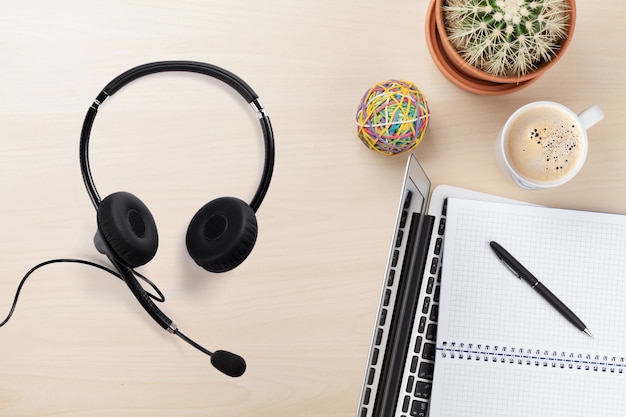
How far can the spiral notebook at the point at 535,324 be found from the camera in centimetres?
75

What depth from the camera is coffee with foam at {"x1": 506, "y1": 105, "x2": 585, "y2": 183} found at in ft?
2.28

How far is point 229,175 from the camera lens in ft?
2.49

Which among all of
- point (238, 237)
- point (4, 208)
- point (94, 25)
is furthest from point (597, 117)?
point (4, 208)

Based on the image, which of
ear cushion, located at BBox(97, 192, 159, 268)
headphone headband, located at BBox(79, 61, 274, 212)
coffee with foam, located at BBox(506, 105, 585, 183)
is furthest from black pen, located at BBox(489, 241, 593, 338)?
ear cushion, located at BBox(97, 192, 159, 268)

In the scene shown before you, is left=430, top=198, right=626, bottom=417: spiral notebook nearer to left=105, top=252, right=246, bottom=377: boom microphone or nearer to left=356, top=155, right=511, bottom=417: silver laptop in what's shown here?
left=356, top=155, right=511, bottom=417: silver laptop

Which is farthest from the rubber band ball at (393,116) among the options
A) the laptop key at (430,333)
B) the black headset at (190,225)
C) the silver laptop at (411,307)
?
the laptop key at (430,333)

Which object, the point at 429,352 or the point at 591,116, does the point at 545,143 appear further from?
the point at 429,352

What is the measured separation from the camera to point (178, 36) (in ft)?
2.50

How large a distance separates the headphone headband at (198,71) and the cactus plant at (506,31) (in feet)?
0.87

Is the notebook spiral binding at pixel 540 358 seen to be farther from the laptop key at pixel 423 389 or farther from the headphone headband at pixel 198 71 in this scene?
the headphone headband at pixel 198 71

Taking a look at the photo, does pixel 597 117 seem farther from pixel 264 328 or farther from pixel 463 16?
pixel 264 328

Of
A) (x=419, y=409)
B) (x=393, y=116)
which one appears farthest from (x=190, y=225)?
(x=419, y=409)

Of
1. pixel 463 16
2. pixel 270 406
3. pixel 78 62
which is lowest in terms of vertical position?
pixel 270 406

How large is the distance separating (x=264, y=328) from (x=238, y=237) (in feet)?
0.49
